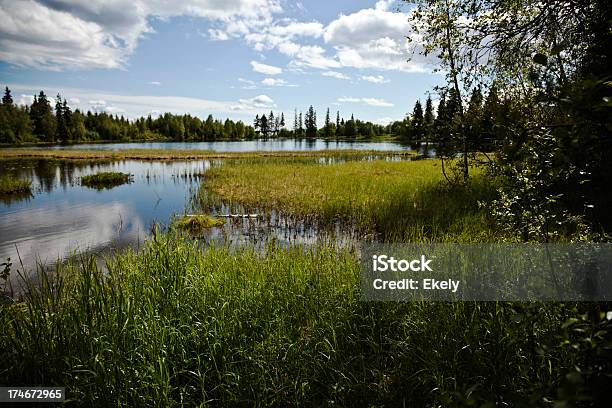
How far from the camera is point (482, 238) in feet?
21.1

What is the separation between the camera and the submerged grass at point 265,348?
3551 mm

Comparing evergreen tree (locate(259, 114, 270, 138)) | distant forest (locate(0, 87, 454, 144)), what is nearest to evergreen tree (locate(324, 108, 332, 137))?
distant forest (locate(0, 87, 454, 144))

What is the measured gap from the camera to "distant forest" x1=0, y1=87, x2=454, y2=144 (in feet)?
269

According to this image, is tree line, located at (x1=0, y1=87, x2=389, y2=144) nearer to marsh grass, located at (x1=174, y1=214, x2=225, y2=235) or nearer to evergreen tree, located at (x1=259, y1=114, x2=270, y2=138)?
evergreen tree, located at (x1=259, y1=114, x2=270, y2=138)

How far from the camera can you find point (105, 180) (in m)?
27.2

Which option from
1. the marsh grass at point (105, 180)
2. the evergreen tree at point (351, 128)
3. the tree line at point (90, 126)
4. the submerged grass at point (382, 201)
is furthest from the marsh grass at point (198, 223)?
the evergreen tree at point (351, 128)

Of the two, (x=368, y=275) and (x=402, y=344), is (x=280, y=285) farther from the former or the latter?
(x=402, y=344)

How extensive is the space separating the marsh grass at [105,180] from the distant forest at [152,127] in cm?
2265

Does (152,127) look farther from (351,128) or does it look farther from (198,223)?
(198,223)

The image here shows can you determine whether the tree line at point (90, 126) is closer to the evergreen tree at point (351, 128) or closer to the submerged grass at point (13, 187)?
the evergreen tree at point (351, 128)

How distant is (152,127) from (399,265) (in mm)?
166806

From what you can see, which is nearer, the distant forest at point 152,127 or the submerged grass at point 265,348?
the submerged grass at point 265,348

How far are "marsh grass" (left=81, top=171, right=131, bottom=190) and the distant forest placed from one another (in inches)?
892

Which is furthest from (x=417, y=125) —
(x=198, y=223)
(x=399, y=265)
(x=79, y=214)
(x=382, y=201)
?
(x=79, y=214)
